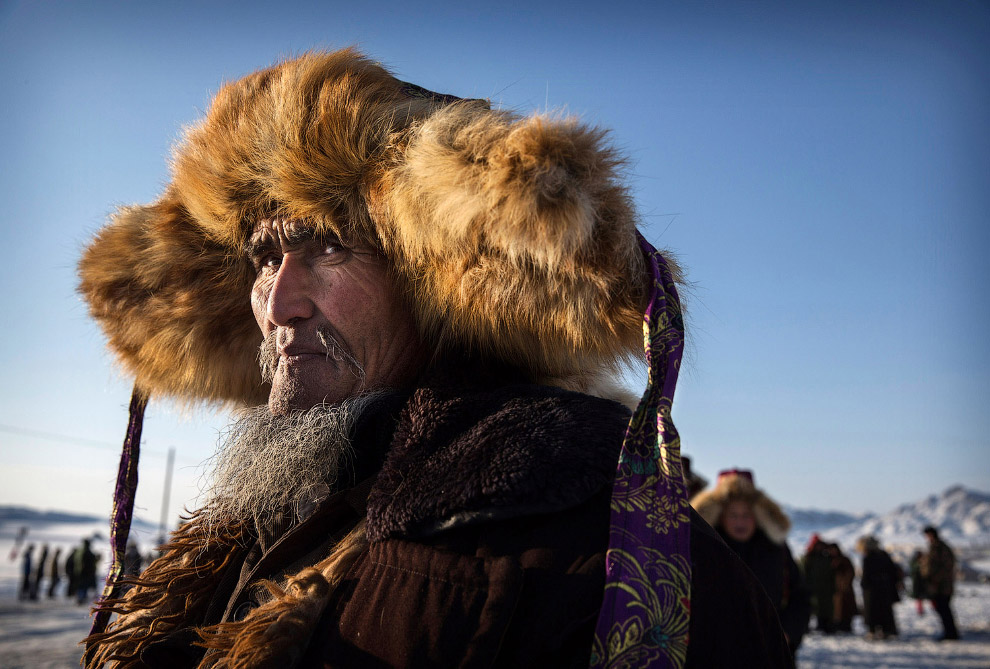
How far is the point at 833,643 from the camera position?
10.4 m

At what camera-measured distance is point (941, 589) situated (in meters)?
9.91

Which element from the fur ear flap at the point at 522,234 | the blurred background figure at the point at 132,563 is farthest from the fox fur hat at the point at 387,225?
the blurred background figure at the point at 132,563

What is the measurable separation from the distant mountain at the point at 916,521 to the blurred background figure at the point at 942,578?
4538 cm

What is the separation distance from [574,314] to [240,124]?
100cm

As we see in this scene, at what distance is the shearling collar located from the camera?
1.28m

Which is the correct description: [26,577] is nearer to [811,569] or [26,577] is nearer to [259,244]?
[811,569]

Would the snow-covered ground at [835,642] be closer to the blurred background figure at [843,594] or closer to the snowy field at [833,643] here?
the snowy field at [833,643]

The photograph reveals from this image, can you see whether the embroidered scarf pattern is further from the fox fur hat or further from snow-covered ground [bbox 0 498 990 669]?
snow-covered ground [bbox 0 498 990 669]

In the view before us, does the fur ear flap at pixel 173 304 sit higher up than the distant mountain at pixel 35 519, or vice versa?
the fur ear flap at pixel 173 304

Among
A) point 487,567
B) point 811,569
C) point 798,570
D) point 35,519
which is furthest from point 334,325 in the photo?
point 35,519

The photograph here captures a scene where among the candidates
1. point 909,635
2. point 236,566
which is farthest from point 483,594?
point 909,635

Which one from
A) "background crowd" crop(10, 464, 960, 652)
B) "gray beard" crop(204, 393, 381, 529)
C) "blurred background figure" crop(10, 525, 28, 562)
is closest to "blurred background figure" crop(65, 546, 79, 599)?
"background crowd" crop(10, 464, 960, 652)

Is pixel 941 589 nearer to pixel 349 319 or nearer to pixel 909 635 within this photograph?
pixel 909 635

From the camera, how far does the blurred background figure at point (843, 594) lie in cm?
1153
